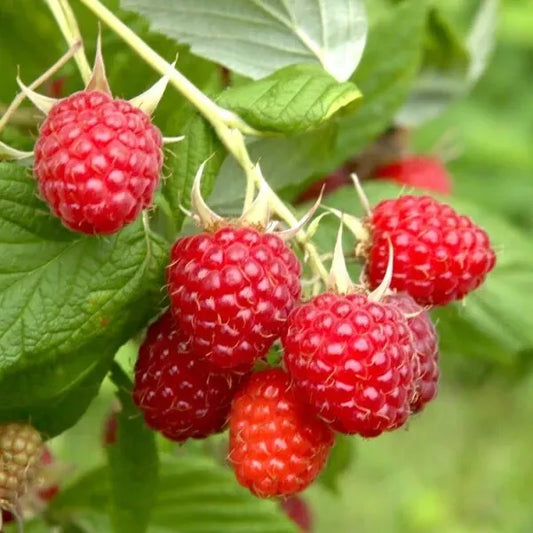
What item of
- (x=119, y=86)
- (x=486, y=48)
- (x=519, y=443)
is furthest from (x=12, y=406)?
(x=519, y=443)

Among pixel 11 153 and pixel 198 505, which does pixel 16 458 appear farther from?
pixel 198 505

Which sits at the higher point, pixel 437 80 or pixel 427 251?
pixel 427 251

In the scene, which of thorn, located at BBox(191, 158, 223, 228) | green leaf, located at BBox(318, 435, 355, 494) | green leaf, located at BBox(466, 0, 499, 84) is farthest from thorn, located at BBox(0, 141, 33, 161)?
green leaf, located at BBox(466, 0, 499, 84)

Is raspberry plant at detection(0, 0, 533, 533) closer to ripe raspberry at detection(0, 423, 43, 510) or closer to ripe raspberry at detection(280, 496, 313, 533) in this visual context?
ripe raspberry at detection(0, 423, 43, 510)

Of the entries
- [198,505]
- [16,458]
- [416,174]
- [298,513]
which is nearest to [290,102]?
[16,458]

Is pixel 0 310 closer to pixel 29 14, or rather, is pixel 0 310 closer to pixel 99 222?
pixel 99 222

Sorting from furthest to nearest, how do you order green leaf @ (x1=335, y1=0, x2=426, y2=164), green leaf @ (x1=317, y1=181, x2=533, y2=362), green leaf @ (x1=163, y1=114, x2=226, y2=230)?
green leaf @ (x1=317, y1=181, x2=533, y2=362)
green leaf @ (x1=335, y1=0, x2=426, y2=164)
green leaf @ (x1=163, y1=114, x2=226, y2=230)

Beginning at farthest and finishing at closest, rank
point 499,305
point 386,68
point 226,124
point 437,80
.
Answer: point 437,80, point 499,305, point 386,68, point 226,124
